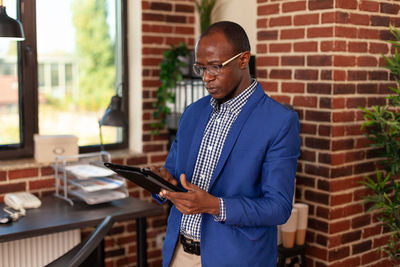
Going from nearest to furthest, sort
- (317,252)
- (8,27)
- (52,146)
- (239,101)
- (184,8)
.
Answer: (239,101)
(8,27)
(317,252)
(52,146)
(184,8)

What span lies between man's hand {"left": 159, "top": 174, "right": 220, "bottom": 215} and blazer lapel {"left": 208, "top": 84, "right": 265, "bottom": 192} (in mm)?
161

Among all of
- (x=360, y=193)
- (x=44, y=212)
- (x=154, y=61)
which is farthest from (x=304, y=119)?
(x=44, y=212)

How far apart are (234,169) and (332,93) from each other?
1.22 meters

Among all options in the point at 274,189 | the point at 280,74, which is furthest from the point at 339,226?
the point at 274,189

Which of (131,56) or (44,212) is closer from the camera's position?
(44,212)

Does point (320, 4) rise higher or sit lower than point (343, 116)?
higher

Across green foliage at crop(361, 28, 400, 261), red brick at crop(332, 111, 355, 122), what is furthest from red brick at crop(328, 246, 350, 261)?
red brick at crop(332, 111, 355, 122)

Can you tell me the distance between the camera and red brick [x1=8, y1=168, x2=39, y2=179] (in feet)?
9.79

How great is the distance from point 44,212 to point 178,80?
1195 millimetres

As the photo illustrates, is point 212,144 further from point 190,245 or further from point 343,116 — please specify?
point 343,116

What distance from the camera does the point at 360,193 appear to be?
289cm

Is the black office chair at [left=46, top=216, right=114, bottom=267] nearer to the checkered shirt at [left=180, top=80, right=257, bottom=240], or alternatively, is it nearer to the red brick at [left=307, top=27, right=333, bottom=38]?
the checkered shirt at [left=180, top=80, right=257, bottom=240]

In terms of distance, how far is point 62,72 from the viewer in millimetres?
3299

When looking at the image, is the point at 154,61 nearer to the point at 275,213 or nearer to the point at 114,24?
the point at 114,24
